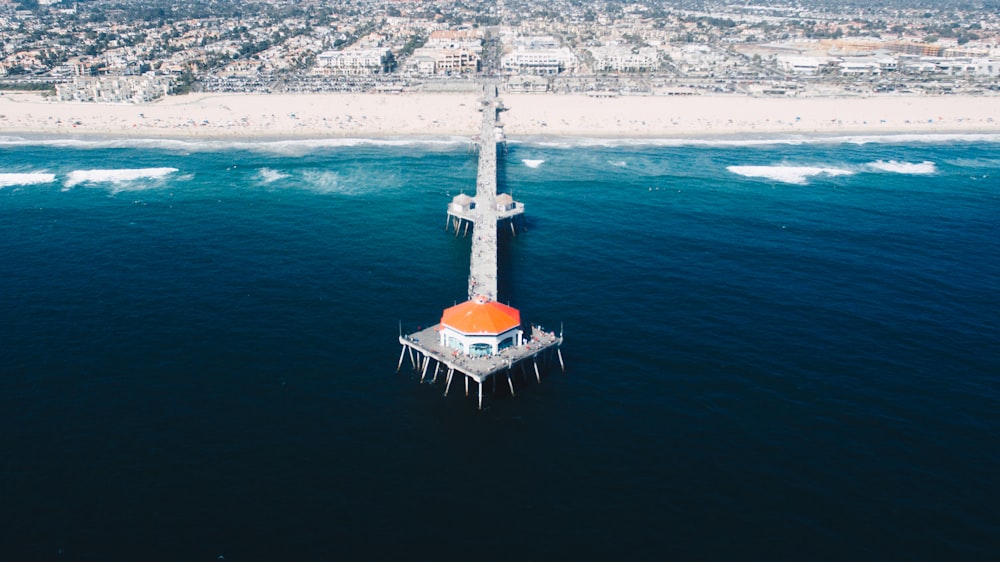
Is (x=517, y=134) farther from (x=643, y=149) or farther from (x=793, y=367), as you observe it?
(x=793, y=367)

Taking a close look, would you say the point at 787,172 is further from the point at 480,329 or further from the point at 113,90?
the point at 113,90

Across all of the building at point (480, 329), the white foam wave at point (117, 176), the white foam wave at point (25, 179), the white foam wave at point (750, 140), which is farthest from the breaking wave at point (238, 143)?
the building at point (480, 329)

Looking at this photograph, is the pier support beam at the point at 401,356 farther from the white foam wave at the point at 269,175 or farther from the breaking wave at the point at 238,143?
the breaking wave at the point at 238,143

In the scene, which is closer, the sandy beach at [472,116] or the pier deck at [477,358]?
the pier deck at [477,358]

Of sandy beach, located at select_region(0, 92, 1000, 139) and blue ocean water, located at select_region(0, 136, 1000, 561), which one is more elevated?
sandy beach, located at select_region(0, 92, 1000, 139)

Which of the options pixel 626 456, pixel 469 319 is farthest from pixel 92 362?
pixel 626 456

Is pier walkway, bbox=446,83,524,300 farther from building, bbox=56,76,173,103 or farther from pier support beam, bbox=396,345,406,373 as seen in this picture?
building, bbox=56,76,173,103

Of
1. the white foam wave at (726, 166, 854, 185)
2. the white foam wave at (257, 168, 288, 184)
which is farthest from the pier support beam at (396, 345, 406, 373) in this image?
the white foam wave at (726, 166, 854, 185)
